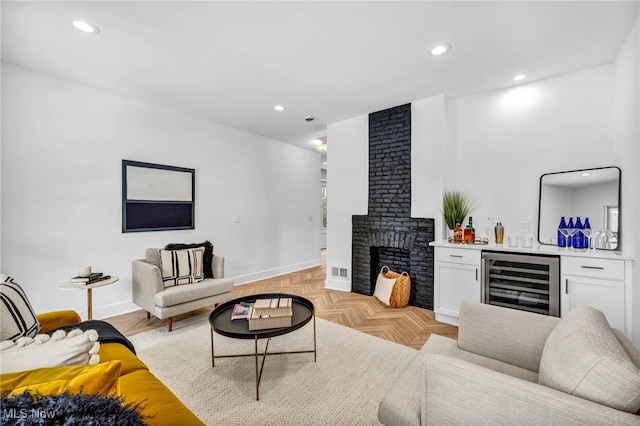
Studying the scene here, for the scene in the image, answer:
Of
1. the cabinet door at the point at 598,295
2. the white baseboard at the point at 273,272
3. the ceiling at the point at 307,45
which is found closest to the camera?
the ceiling at the point at 307,45

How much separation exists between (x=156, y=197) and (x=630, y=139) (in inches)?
192

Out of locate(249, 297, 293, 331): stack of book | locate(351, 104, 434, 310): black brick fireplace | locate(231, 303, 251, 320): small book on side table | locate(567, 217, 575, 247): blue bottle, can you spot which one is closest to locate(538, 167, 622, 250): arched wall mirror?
locate(567, 217, 575, 247): blue bottle

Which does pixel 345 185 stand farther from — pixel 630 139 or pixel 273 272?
pixel 630 139

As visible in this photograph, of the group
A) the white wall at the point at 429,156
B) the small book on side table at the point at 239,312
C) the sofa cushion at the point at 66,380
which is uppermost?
the white wall at the point at 429,156

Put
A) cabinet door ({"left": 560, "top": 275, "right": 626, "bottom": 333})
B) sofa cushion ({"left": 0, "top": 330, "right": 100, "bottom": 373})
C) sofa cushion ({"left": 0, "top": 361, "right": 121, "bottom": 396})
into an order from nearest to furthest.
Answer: sofa cushion ({"left": 0, "top": 361, "right": 121, "bottom": 396}) < sofa cushion ({"left": 0, "top": 330, "right": 100, "bottom": 373}) < cabinet door ({"left": 560, "top": 275, "right": 626, "bottom": 333})

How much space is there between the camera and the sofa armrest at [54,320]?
1.75m

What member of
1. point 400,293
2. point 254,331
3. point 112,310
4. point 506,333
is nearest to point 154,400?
point 254,331

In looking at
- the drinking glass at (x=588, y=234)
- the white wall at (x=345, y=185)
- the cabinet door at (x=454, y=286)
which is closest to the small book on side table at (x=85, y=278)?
the white wall at (x=345, y=185)

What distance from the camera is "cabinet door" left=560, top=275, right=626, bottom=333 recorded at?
85.5 inches

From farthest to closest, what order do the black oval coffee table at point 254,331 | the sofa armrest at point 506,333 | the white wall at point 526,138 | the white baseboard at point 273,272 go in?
the white baseboard at point 273,272 → the white wall at point 526,138 → the black oval coffee table at point 254,331 → the sofa armrest at point 506,333

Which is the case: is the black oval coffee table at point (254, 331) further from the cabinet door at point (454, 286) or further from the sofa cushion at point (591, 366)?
the cabinet door at point (454, 286)

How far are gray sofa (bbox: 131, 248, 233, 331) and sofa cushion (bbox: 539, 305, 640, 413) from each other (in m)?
2.90

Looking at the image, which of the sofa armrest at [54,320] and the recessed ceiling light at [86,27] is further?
the recessed ceiling light at [86,27]

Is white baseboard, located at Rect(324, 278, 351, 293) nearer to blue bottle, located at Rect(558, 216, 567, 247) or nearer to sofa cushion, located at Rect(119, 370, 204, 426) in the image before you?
blue bottle, located at Rect(558, 216, 567, 247)
